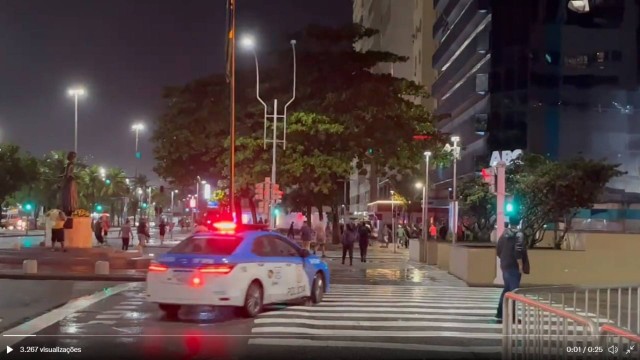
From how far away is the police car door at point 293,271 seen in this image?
14.3 m

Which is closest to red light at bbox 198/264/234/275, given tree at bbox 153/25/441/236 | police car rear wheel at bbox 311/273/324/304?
police car rear wheel at bbox 311/273/324/304

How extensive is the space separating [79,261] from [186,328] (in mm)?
15124

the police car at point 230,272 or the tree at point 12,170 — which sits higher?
the tree at point 12,170

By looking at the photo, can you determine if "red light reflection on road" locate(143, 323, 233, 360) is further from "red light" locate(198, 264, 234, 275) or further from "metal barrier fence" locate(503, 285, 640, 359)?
"metal barrier fence" locate(503, 285, 640, 359)

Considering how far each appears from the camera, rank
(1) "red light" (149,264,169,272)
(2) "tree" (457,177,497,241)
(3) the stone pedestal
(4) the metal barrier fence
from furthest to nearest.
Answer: (3) the stone pedestal → (2) "tree" (457,177,497,241) → (1) "red light" (149,264,169,272) → (4) the metal barrier fence

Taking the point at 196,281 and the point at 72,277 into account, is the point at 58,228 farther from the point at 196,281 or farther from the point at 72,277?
the point at 196,281

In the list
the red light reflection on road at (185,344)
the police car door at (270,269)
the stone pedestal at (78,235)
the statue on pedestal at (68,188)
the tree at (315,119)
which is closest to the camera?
the red light reflection on road at (185,344)

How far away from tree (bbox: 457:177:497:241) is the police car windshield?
19.9 meters

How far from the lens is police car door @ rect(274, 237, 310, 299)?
47.0ft

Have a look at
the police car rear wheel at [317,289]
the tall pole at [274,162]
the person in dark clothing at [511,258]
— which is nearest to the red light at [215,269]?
the police car rear wheel at [317,289]

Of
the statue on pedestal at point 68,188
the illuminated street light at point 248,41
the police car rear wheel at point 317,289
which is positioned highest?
the illuminated street light at point 248,41

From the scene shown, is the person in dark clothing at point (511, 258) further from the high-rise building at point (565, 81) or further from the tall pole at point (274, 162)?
the high-rise building at point (565, 81)

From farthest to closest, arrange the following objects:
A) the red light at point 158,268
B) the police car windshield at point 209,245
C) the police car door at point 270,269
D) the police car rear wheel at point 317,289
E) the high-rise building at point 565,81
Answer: the high-rise building at point 565,81, the police car rear wheel at point 317,289, the police car door at point 270,269, the police car windshield at point 209,245, the red light at point 158,268

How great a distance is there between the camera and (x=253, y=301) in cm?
1313
